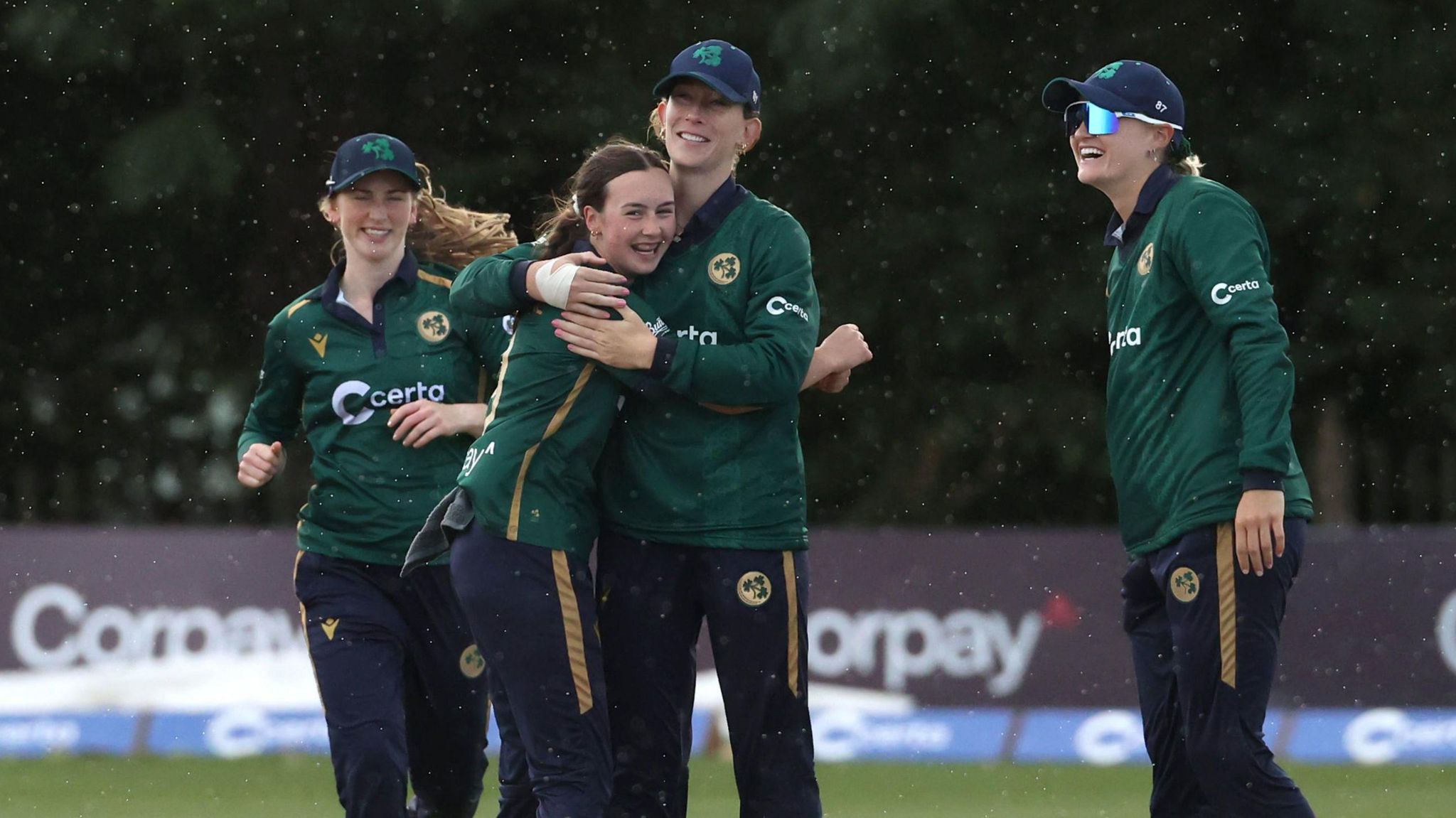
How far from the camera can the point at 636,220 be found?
→ 5.33 m

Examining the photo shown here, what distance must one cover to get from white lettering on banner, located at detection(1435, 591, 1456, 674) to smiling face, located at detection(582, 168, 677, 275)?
7.96 meters

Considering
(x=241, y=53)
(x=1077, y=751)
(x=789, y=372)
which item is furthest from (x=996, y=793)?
(x=241, y=53)

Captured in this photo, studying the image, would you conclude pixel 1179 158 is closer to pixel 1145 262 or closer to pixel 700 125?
pixel 1145 262

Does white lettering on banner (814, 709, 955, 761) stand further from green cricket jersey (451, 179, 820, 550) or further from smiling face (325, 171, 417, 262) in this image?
green cricket jersey (451, 179, 820, 550)

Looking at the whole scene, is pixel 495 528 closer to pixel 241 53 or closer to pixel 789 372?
pixel 789 372

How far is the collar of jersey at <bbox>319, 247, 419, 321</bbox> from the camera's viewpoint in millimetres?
6562

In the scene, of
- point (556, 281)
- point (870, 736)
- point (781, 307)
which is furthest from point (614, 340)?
point (870, 736)

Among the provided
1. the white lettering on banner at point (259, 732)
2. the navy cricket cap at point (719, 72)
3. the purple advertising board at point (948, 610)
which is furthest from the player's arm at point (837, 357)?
the white lettering on banner at point (259, 732)

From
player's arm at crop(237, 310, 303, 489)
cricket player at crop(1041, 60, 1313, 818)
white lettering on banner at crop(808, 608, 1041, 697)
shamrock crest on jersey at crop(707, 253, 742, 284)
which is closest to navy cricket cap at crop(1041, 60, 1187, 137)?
cricket player at crop(1041, 60, 1313, 818)

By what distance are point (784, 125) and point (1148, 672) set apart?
11.7m

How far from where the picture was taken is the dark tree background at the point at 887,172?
1670 centimetres

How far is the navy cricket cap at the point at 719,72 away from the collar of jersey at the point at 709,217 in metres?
0.25

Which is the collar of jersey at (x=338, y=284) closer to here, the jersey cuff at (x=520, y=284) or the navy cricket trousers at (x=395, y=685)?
the navy cricket trousers at (x=395, y=685)

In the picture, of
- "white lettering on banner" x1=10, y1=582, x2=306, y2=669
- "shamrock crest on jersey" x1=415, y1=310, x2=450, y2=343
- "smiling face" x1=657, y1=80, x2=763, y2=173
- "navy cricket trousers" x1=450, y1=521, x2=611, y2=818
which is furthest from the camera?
"white lettering on banner" x1=10, y1=582, x2=306, y2=669
